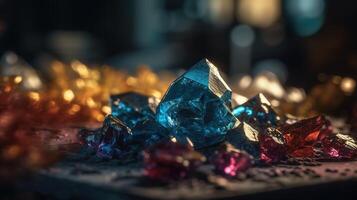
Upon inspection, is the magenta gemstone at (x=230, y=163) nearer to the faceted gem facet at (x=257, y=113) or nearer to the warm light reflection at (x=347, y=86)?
the faceted gem facet at (x=257, y=113)

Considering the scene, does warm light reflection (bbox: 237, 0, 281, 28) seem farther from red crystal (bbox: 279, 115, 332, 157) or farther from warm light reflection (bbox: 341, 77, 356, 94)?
red crystal (bbox: 279, 115, 332, 157)

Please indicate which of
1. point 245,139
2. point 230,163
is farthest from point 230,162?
point 245,139

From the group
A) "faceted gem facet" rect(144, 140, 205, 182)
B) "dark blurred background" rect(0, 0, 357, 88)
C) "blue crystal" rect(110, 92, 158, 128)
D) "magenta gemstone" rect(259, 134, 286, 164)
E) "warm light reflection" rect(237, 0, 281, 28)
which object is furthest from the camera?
"warm light reflection" rect(237, 0, 281, 28)

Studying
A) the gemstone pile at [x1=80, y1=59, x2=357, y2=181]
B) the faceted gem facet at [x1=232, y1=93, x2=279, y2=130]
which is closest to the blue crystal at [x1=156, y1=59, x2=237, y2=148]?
the gemstone pile at [x1=80, y1=59, x2=357, y2=181]

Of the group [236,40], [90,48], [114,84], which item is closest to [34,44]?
[90,48]

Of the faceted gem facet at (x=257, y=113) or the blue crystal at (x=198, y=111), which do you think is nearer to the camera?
the blue crystal at (x=198, y=111)

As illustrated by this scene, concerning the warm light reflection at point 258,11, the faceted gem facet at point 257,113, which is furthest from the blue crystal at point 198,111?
the warm light reflection at point 258,11
